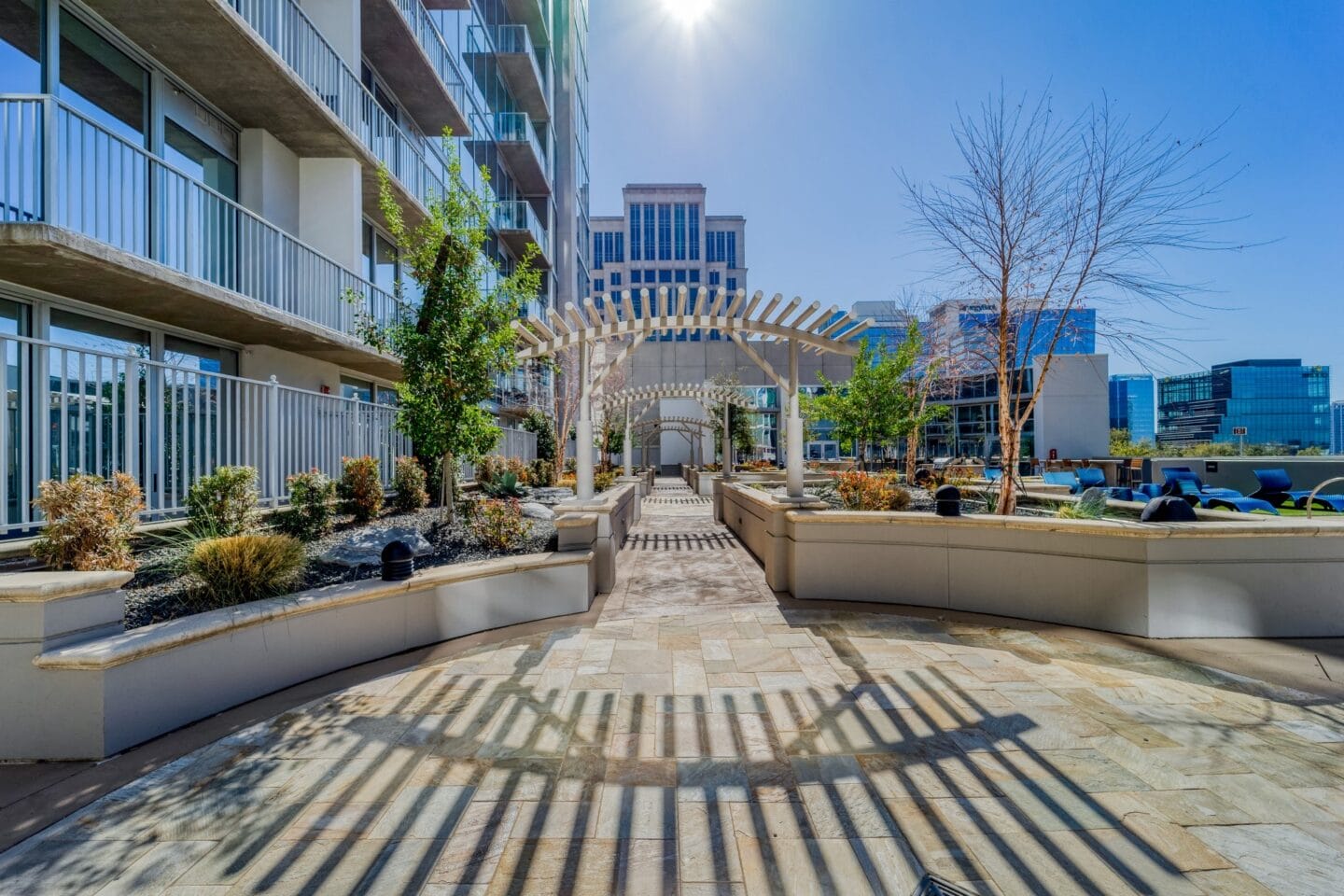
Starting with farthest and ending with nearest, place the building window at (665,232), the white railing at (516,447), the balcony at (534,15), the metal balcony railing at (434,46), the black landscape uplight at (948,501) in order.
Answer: the building window at (665,232), the balcony at (534,15), the white railing at (516,447), the metal balcony railing at (434,46), the black landscape uplight at (948,501)

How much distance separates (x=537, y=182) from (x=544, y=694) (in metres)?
21.7

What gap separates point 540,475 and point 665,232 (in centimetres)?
5350

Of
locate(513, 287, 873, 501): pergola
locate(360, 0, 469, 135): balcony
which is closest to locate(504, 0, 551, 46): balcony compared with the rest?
locate(360, 0, 469, 135): balcony

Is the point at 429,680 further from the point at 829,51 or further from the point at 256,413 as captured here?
the point at 829,51

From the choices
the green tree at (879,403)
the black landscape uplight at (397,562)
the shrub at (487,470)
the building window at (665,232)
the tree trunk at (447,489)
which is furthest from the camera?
the building window at (665,232)

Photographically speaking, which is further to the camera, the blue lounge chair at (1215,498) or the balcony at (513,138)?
the balcony at (513,138)

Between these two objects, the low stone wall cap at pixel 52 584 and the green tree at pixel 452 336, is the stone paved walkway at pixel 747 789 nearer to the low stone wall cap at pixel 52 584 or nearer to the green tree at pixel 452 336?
the low stone wall cap at pixel 52 584

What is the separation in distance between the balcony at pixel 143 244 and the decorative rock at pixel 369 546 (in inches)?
124

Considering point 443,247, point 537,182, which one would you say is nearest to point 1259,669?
point 443,247

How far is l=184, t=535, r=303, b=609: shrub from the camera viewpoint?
4.20m

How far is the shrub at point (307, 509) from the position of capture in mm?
6188

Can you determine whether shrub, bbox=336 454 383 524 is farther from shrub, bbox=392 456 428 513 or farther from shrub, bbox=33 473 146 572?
shrub, bbox=33 473 146 572

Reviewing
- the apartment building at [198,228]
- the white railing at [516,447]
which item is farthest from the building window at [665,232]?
the apartment building at [198,228]

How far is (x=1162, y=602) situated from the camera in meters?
5.00
